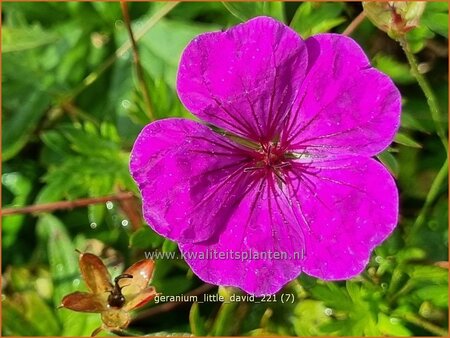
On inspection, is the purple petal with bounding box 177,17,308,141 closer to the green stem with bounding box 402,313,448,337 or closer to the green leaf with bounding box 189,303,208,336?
the green leaf with bounding box 189,303,208,336

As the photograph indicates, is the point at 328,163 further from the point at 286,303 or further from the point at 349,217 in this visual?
the point at 286,303

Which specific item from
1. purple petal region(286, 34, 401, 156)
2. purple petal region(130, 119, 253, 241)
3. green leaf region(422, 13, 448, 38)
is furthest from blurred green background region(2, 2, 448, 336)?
purple petal region(130, 119, 253, 241)

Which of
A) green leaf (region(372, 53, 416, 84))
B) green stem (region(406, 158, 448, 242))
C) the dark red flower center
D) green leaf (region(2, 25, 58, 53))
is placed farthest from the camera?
green leaf (region(2, 25, 58, 53))

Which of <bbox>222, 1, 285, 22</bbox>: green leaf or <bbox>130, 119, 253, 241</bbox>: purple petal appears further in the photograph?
<bbox>222, 1, 285, 22</bbox>: green leaf

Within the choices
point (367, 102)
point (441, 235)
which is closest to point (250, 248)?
point (367, 102)

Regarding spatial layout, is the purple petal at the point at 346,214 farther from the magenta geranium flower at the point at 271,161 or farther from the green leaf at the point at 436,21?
the green leaf at the point at 436,21

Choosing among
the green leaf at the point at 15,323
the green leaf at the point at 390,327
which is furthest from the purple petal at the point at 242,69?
the green leaf at the point at 15,323
